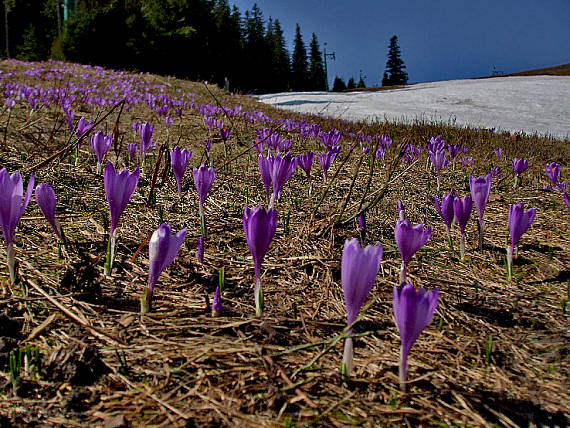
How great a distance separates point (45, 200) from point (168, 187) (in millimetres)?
1393

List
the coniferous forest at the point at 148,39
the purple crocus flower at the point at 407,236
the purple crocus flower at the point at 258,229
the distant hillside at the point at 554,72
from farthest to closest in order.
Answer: the distant hillside at the point at 554,72 < the coniferous forest at the point at 148,39 < the purple crocus flower at the point at 407,236 < the purple crocus flower at the point at 258,229

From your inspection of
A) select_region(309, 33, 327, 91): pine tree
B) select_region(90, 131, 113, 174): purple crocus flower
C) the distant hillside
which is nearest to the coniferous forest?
select_region(309, 33, 327, 91): pine tree

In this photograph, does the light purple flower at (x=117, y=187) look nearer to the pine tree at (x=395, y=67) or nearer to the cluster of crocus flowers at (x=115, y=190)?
the cluster of crocus flowers at (x=115, y=190)

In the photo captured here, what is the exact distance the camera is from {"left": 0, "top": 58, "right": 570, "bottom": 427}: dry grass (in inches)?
38.2

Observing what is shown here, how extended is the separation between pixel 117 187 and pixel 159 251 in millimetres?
425

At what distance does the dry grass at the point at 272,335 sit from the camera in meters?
0.97

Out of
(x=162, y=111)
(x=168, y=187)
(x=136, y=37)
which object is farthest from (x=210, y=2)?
(x=168, y=187)

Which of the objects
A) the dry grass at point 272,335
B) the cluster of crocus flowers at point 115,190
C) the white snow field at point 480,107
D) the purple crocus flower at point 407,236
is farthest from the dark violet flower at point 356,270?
the white snow field at point 480,107

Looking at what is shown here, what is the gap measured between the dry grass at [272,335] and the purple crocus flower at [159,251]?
79 millimetres

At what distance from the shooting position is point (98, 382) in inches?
40.9

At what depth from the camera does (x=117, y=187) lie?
61.4 inches

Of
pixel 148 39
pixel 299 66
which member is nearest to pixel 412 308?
pixel 148 39

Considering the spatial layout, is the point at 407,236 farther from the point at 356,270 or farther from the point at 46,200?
the point at 46,200

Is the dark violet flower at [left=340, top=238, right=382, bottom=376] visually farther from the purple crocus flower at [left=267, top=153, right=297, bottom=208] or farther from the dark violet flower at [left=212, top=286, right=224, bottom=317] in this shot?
the purple crocus flower at [left=267, top=153, right=297, bottom=208]
